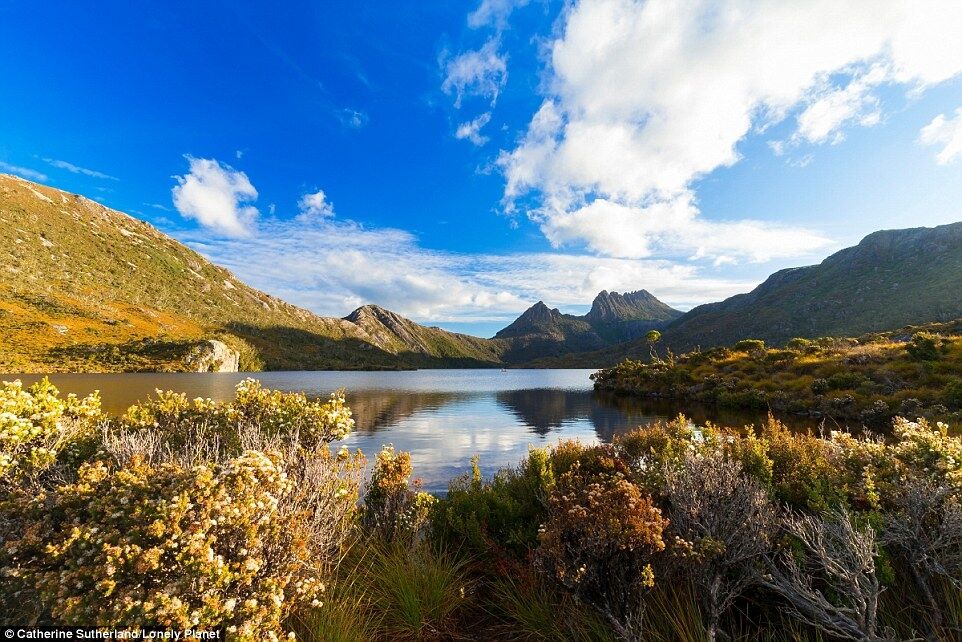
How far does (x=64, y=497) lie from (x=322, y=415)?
513 centimetres

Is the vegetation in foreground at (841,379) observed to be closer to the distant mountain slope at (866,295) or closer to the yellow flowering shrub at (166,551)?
the yellow flowering shrub at (166,551)

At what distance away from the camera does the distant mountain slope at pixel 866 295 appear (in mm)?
105188

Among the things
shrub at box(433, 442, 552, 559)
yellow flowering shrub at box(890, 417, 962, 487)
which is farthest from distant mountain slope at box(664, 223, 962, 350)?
shrub at box(433, 442, 552, 559)

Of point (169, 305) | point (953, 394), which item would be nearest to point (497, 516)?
point (953, 394)

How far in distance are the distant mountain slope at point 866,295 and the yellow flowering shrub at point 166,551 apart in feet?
449

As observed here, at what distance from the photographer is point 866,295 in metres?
133

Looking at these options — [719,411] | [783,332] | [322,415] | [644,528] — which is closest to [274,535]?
[644,528]

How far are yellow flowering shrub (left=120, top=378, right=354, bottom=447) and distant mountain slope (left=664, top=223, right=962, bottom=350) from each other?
443 ft

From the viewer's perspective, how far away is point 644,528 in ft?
14.6

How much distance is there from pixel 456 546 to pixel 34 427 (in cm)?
821

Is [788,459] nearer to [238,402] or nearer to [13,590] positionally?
[13,590]

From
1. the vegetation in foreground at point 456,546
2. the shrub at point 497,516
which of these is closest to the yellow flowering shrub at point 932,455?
the vegetation in foreground at point 456,546

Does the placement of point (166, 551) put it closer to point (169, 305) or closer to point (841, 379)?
point (841, 379)

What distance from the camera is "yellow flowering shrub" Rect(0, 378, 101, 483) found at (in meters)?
6.33
